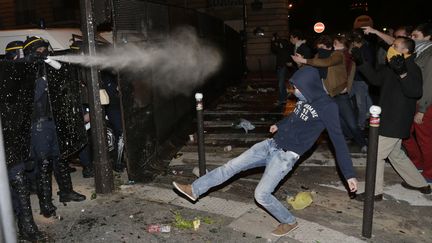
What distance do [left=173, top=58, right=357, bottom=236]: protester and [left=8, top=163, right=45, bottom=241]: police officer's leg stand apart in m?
2.35

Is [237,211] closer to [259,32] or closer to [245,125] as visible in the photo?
[245,125]

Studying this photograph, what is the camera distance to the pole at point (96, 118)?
17.8 feet

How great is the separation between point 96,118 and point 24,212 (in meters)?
1.64

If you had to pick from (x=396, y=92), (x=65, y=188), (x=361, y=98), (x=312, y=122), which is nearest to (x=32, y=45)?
(x=65, y=188)

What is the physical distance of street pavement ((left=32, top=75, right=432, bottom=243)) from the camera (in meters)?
4.59

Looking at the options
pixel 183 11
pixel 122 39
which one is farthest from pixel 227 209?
pixel 183 11

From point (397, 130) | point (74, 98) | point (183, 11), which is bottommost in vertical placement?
point (397, 130)

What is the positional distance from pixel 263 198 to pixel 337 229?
106cm

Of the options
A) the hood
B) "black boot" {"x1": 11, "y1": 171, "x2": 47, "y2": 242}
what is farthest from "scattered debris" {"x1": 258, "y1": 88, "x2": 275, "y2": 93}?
"black boot" {"x1": 11, "y1": 171, "x2": 47, "y2": 242}

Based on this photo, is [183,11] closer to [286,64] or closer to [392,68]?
[286,64]

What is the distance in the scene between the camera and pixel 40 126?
4.81m

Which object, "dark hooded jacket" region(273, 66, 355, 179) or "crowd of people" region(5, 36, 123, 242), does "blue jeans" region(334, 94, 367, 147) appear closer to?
"dark hooded jacket" region(273, 66, 355, 179)

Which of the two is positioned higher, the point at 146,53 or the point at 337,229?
the point at 146,53

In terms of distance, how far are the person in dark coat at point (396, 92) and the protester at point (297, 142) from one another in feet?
3.93
